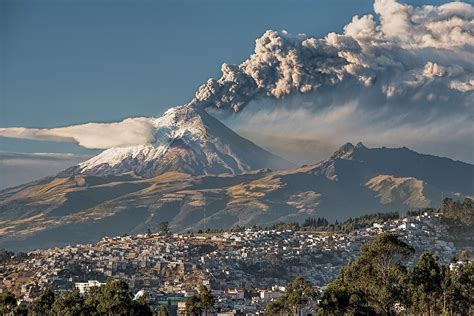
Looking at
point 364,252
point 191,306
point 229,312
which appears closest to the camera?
point 364,252

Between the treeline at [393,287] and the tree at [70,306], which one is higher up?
the treeline at [393,287]

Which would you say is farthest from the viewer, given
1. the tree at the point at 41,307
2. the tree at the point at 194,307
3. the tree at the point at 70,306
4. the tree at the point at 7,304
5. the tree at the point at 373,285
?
the tree at the point at 41,307

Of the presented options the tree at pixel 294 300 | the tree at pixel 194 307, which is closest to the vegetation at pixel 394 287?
the tree at pixel 294 300

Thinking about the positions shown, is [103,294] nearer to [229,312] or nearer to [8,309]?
[8,309]

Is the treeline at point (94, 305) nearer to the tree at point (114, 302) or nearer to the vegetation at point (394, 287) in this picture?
the tree at point (114, 302)

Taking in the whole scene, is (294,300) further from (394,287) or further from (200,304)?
(394,287)

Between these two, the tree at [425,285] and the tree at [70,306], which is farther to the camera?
the tree at [70,306]

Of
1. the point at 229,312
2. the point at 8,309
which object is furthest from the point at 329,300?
the point at 229,312

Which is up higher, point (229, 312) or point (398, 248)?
point (398, 248)

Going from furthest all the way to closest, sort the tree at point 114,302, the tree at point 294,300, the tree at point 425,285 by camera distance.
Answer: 1. the tree at point 294,300
2. the tree at point 114,302
3. the tree at point 425,285
